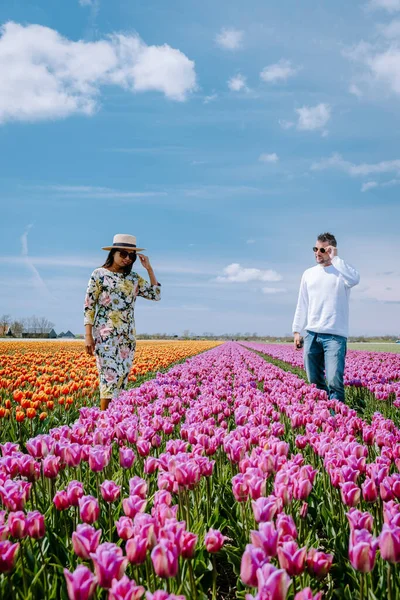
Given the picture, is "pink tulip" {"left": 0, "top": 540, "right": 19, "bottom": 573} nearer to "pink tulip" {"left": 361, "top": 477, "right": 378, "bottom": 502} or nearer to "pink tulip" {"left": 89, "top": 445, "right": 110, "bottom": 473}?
"pink tulip" {"left": 89, "top": 445, "right": 110, "bottom": 473}

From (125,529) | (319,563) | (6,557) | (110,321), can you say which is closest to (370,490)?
(319,563)

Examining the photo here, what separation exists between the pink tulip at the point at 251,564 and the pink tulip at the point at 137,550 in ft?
1.50

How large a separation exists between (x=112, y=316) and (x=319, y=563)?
4970 mm

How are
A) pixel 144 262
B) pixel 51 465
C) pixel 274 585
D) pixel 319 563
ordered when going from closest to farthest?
pixel 274 585, pixel 319 563, pixel 51 465, pixel 144 262

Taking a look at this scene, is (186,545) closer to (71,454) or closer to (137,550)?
(137,550)

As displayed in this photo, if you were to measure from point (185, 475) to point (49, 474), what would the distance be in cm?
93

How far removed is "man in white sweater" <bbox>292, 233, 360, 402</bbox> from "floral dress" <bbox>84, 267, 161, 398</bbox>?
2589mm

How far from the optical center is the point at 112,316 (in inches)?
266

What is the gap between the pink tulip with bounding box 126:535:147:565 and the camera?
6.55 feet

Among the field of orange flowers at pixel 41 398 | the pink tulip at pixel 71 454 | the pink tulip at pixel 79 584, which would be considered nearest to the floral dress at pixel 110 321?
the field of orange flowers at pixel 41 398

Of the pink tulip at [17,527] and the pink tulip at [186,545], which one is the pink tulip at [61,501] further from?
the pink tulip at [186,545]

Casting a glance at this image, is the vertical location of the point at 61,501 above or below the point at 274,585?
below

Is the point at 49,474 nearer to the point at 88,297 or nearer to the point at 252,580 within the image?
the point at 252,580

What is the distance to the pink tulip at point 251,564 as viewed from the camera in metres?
1.73
